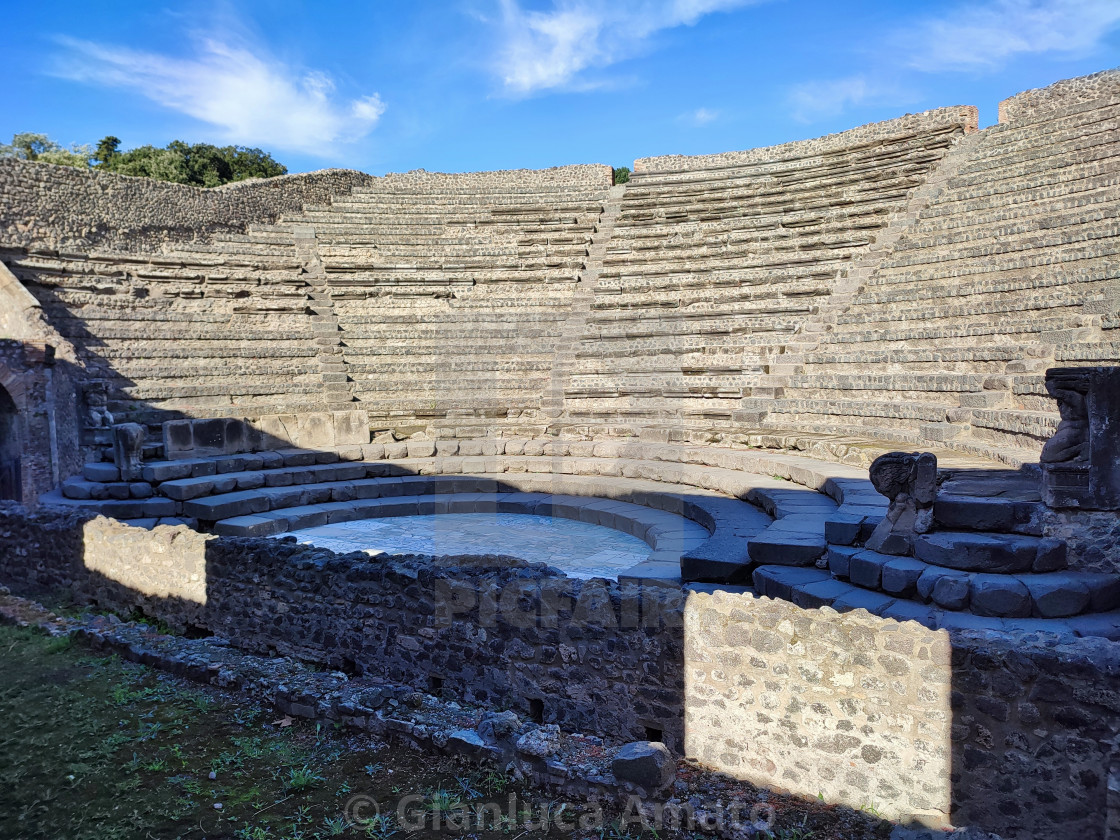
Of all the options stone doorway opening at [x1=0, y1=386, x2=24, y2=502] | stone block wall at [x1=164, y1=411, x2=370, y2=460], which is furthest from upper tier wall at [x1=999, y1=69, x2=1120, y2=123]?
stone doorway opening at [x1=0, y1=386, x2=24, y2=502]

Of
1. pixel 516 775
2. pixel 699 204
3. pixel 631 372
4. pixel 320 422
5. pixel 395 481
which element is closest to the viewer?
pixel 516 775

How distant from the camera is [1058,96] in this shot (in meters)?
15.1

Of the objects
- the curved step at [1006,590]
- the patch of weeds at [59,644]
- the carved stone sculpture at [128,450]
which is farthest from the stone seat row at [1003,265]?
the patch of weeds at [59,644]

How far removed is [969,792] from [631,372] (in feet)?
30.7

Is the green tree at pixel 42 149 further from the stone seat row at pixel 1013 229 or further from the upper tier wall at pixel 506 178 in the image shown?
the stone seat row at pixel 1013 229

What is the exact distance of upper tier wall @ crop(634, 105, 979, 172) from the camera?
1612cm

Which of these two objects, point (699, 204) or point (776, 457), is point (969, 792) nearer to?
point (776, 457)

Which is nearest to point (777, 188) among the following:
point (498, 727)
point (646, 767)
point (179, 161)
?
point (498, 727)

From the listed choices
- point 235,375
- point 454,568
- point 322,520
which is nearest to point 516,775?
point 454,568

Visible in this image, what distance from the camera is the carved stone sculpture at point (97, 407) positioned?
10195 millimetres

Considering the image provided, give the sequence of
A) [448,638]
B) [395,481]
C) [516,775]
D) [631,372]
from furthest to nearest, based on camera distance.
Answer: [631,372], [395,481], [448,638], [516,775]

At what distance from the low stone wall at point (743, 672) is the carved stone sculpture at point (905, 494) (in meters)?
1.30

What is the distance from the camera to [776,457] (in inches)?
362

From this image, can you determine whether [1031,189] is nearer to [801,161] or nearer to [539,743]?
[801,161]
